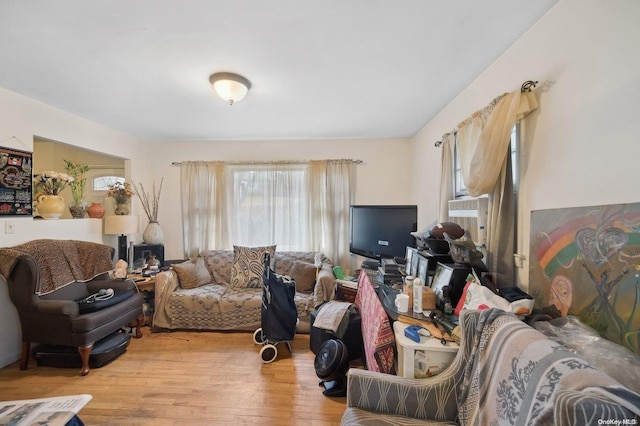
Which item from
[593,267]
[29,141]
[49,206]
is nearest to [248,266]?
[49,206]

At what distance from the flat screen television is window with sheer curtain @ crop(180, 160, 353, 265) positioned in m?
0.34

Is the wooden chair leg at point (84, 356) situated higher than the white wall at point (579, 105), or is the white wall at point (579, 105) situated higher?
the white wall at point (579, 105)

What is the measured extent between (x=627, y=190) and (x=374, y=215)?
2.26m

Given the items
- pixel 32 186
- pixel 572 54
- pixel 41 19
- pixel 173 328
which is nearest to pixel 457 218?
pixel 572 54

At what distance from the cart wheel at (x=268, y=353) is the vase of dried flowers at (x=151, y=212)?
2.39m

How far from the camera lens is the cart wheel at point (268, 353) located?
2.36 m

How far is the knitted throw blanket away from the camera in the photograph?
2163 mm

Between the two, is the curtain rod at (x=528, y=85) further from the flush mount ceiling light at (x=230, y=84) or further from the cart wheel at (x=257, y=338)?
the cart wheel at (x=257, y=338)

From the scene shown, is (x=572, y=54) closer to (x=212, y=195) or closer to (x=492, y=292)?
(x=492, y=292)

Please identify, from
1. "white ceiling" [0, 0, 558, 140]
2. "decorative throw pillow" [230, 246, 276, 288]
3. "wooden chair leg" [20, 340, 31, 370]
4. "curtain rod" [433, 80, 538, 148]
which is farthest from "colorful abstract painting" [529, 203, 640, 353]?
"wooden chair leg" [20, 340, 31, 370]

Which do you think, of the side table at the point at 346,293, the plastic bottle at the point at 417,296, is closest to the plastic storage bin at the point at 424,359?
the plastic bottle at the point at 417,296

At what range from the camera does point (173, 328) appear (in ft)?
9.73

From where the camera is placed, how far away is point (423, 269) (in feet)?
6.39

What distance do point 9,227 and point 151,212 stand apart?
1.60m
